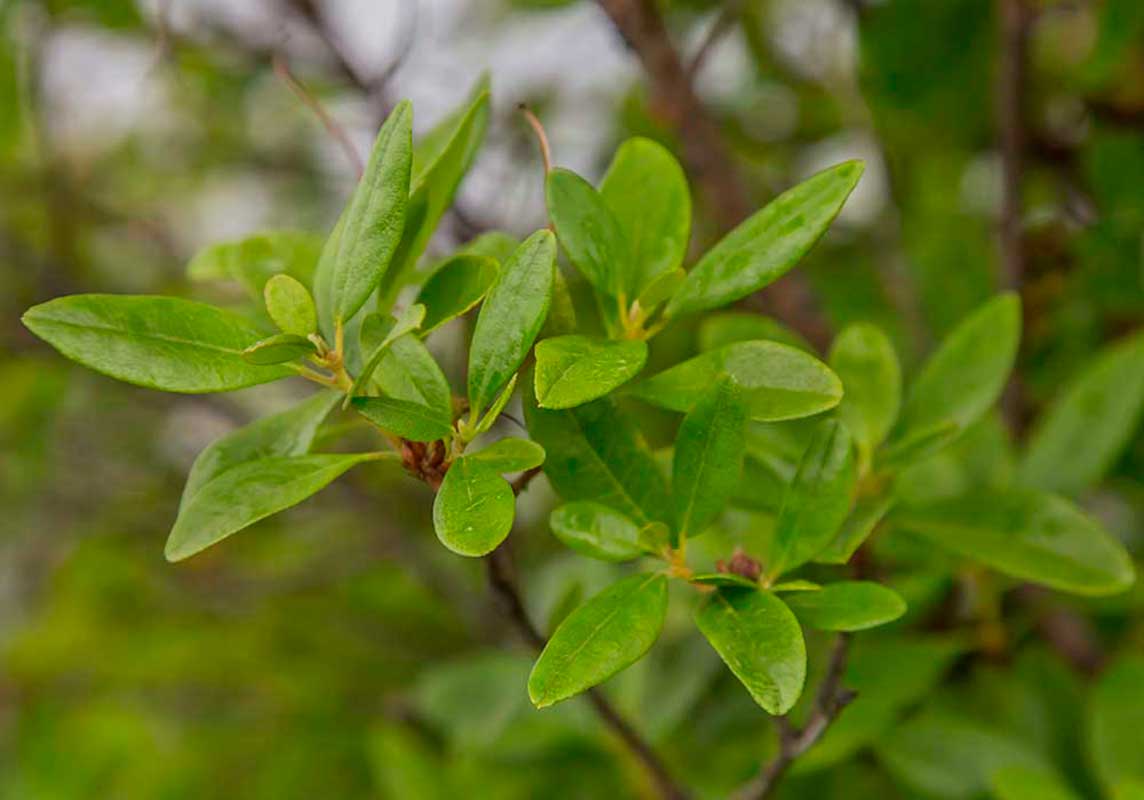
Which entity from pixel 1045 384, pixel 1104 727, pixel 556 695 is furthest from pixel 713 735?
pixel 556 695

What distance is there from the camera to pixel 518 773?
86 centimetres

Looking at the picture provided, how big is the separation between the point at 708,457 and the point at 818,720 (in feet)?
0.40

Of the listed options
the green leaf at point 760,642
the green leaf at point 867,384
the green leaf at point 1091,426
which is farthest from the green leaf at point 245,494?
the green leaf at point 1091,426

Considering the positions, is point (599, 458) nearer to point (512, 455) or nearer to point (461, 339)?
point (512, 455)

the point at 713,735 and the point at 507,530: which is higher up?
the point at 507,530

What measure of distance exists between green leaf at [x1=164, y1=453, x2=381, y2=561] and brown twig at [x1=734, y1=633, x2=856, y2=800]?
198 mm

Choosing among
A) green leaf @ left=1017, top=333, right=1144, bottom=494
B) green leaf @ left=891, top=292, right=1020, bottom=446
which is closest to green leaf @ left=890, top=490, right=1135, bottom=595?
green leaf @ left=891, top=292, right=1020, bottom=446

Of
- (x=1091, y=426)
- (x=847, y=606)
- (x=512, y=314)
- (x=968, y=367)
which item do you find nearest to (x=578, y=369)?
(x=512, y=314)

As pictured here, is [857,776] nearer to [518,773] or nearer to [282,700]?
[518,773]

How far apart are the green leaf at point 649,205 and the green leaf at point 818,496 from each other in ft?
0.30

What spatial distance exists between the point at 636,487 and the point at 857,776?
419mm

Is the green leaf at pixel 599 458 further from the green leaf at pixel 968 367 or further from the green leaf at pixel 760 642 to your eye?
the green leaf at pixel 968 367

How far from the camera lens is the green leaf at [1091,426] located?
697 millimetres

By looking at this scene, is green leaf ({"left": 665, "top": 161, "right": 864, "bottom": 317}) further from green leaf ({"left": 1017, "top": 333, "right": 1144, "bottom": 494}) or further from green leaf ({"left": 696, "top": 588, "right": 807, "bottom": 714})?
green leaf ({"left": 1017, "top": 333, "right": 1144, "bottom": 494})
